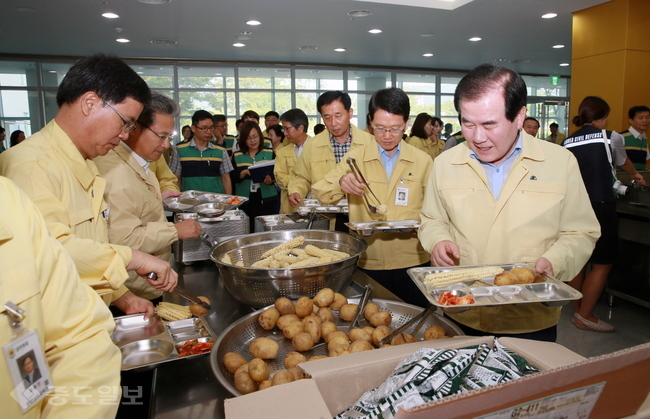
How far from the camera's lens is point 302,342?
1.28 metres

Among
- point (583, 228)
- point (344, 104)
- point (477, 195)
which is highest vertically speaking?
point (344, 104)

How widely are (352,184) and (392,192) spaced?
0.90ft

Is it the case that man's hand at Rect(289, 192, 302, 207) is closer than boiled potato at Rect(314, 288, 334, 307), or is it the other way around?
boiled potato at Rect(314, 288, 334, 307)

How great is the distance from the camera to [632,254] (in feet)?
13.4

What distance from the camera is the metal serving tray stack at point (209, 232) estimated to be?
2449 mm

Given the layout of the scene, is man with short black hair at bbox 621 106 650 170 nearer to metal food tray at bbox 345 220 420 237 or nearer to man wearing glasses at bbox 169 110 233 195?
metal food tray at bbox 345 220 420 237

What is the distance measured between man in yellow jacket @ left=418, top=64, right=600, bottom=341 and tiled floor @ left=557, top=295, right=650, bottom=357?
6.66 feet

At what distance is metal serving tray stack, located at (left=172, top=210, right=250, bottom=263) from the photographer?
2.45 meters

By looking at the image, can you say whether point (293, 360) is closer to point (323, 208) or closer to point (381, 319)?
point (381, 319)

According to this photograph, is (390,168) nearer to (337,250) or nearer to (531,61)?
(337,250)

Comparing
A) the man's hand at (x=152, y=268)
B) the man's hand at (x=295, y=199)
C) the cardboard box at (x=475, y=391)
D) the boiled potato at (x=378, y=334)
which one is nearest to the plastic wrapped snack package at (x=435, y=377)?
the cardboard box at (x=475, y=391)

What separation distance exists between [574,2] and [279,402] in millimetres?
7360

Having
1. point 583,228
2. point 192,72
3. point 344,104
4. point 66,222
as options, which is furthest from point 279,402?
point 192,72

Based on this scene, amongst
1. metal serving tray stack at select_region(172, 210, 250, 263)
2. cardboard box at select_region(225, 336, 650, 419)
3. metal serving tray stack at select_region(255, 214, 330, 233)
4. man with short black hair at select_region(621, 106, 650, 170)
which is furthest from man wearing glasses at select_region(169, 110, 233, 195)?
man with short black hair at select_region(621, 106, 650, 170)
